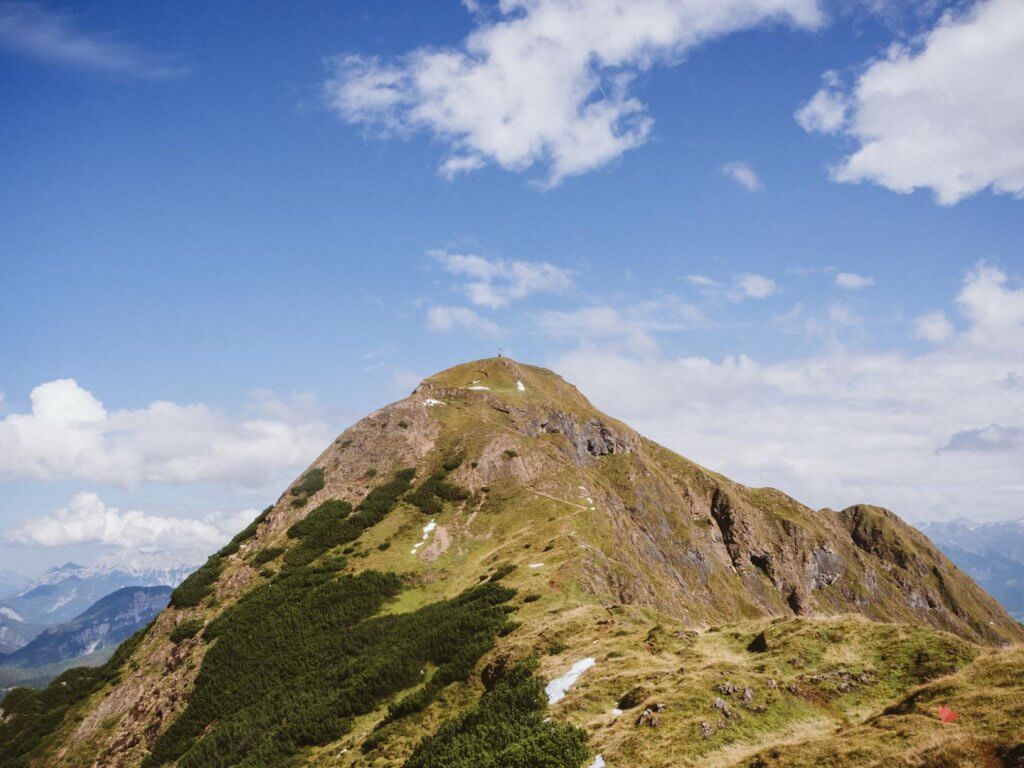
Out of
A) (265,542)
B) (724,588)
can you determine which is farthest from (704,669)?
(724,588)

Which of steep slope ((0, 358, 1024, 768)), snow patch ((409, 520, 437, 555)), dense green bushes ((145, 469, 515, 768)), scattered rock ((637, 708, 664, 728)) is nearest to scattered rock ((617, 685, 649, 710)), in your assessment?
steep slope ((0, 358, 1024, 768))

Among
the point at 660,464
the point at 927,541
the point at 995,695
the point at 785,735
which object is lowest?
the point at 927,541

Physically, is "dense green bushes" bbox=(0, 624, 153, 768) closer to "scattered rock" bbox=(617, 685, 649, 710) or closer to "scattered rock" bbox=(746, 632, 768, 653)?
"scattered rock" bbox=(617, 685, 649, 710)

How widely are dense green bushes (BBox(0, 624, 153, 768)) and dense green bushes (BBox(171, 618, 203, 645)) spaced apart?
659 centimetres

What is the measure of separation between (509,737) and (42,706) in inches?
2567

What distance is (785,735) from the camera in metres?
18.6

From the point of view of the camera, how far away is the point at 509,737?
2220 cm

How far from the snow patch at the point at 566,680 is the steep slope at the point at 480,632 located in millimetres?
210

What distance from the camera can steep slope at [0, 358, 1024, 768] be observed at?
71.0ft

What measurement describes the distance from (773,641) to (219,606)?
59.2 m

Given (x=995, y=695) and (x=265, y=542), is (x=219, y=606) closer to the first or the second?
(x=265, y=542)

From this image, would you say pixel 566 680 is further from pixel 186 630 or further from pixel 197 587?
pixel 197 587

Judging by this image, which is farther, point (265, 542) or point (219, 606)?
point (265, 542)

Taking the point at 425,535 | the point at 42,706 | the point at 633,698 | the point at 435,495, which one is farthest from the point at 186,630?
the point at 633,698
